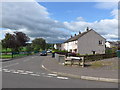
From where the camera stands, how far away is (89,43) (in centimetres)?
4753

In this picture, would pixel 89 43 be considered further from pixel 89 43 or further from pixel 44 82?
pixel 44 82

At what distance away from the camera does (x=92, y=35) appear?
156ft

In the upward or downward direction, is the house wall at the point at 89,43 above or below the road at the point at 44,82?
above

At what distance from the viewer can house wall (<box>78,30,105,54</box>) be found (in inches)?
1847

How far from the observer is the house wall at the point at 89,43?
46906 mm

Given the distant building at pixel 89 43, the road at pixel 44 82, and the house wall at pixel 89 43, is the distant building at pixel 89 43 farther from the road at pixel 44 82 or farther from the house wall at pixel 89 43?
the road at pixel 44 82

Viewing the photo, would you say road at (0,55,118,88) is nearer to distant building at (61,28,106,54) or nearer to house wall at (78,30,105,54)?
distant building at (61,28,106,54)

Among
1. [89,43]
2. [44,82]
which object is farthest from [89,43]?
[44,82]

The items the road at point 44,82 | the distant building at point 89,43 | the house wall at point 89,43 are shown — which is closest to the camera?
the road at point 44,82

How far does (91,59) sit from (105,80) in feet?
39.6

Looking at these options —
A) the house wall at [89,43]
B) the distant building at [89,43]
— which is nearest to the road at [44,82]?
the distant building at [89,43]

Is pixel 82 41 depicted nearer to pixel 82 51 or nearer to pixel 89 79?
pixel 82 51

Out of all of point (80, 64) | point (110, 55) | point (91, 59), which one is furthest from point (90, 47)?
point (80, 64)

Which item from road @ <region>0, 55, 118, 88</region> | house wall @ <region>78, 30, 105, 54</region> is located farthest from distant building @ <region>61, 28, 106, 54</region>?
road @ <region>0, 55, 118, 88</region>
